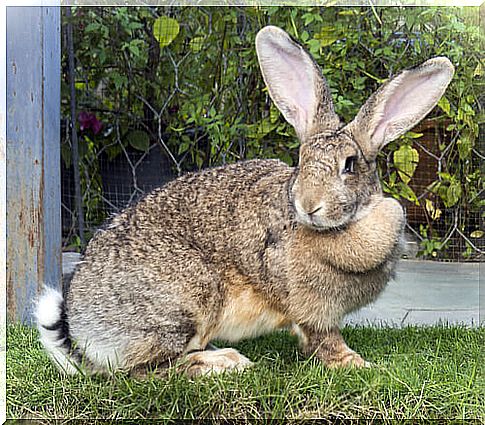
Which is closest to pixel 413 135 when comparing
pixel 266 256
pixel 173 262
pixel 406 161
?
pixel 406 161

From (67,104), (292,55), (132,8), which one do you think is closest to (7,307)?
(67,104)

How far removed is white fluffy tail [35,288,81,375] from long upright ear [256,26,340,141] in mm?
537

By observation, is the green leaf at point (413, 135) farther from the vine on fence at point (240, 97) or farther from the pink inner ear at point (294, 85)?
the pink inner ear at point (294, 85)

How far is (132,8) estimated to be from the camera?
1.90 m

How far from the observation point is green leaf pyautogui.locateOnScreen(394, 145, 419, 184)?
190 cm

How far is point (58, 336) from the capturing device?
1.44 meters

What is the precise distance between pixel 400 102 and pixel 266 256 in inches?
13.9

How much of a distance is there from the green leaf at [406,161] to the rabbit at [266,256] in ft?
1.66

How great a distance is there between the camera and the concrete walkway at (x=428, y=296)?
1786mm

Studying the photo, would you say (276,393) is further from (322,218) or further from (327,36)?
(327,36)

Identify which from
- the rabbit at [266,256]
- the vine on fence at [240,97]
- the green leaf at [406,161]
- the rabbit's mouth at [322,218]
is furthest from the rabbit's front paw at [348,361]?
the green leaf at [406,161]

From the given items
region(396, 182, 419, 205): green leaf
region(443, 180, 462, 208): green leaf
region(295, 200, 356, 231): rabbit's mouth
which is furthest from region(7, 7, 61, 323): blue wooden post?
region(443, 180, 462, 208): green leaf

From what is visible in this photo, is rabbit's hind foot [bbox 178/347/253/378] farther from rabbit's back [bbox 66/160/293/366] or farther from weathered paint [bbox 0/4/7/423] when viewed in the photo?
weathered paint [bbox 0/4/7/423]

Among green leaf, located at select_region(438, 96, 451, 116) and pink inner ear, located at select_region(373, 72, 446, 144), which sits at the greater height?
pink inner ear, located at select_region(373, 72, 446, 144)
